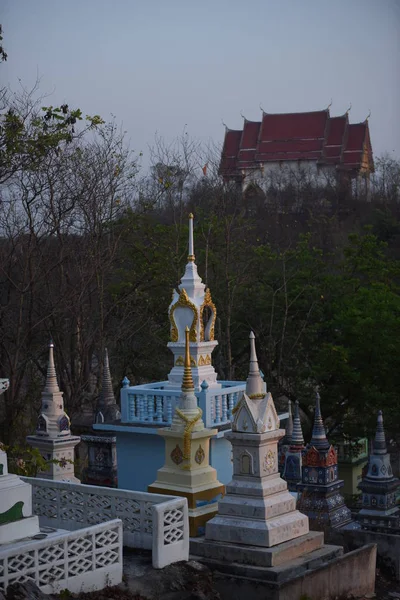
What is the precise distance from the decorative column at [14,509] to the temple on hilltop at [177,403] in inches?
183

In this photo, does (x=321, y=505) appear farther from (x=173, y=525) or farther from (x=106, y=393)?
(x=106, y=393)

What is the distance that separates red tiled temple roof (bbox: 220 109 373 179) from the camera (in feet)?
192

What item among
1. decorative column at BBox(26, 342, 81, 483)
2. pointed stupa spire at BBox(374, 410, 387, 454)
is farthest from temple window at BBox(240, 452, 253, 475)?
pointed stupa spire at BBox(374, 410, 387, 454)

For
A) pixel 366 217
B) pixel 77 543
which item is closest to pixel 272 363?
pixel 77 543

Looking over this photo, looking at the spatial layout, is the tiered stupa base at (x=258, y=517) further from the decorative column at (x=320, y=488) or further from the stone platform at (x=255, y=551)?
the decorative column at (x=320, y=488)

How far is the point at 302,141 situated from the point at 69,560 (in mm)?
52804

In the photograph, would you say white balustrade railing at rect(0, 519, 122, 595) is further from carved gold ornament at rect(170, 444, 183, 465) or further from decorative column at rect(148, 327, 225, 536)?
carved gold ornament at rect(170, 444, 183, 465)

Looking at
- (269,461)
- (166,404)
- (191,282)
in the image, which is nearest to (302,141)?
(191,282)

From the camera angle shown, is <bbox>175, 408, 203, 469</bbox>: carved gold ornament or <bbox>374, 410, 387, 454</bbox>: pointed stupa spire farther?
<bbox>374, 410, 387, 454</bbox>: pointed stupa spire

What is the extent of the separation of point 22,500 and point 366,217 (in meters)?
39.5

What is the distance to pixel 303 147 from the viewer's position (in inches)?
2340

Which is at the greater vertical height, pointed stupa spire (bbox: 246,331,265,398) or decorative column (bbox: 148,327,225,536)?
pointed stupa spire (bbox: 246,331,265,398)

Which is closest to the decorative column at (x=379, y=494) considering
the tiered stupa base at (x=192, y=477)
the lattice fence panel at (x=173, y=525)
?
the tiered stupa base at (x=192, y=477)

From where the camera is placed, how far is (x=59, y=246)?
21859 mm
